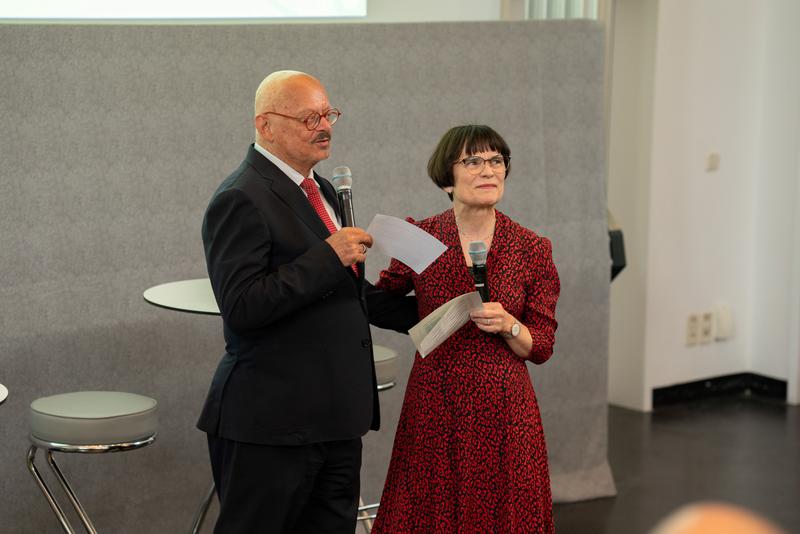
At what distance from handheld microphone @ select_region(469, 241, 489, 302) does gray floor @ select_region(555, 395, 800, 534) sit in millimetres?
2270

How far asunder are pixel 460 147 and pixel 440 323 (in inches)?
18.6

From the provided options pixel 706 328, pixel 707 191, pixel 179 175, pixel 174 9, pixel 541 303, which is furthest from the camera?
pixel 706 328

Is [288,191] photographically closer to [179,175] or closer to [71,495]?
[71,495]

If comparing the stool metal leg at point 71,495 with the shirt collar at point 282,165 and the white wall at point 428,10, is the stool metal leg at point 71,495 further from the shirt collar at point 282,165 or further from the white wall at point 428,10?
the white wall at point 428,10

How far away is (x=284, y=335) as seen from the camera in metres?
2.36

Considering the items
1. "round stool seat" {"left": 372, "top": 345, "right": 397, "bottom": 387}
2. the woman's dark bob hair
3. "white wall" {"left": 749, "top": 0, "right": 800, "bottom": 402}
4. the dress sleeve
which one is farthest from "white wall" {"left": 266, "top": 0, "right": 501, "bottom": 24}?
the dress sleeve

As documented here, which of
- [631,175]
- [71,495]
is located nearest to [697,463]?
[631,175]

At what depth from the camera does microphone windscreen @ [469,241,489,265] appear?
2336 mm

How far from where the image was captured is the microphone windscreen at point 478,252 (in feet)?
7.66

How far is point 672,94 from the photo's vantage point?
245 inches

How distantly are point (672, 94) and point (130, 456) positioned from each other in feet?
13.1

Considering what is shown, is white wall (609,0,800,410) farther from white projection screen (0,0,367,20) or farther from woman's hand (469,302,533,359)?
woman's hand (469,302,533,359)

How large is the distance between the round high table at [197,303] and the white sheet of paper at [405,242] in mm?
688

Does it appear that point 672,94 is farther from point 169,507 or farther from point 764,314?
point 169,507
